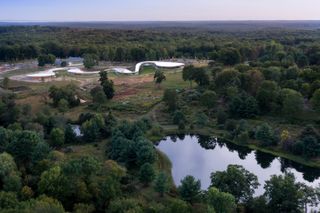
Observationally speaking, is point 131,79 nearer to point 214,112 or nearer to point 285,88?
point 214,112

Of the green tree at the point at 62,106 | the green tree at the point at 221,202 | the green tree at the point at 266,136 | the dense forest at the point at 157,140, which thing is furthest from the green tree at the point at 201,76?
the green tree at the point at 221,202

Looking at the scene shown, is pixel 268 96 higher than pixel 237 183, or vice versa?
pixel 268 96

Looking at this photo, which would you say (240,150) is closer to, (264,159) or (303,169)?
(264,159)

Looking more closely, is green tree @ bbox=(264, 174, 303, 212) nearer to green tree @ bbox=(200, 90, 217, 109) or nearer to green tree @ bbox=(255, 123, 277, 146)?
green tree @ bbox=(255, 123, 277, 146)

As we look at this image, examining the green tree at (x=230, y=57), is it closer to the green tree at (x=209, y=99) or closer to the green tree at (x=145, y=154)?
the green tree at (x=209, y=99)

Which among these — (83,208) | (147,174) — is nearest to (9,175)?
(83,208)

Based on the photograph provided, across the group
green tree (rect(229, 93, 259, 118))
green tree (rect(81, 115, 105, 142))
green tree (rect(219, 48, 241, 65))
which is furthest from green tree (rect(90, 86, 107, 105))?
green tree (rect(219, 48, 241, 65))
